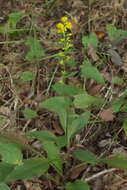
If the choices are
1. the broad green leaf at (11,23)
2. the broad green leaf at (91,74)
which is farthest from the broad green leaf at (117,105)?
the broad green leaf at (11,23)

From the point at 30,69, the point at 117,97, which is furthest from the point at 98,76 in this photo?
the point at 30,69

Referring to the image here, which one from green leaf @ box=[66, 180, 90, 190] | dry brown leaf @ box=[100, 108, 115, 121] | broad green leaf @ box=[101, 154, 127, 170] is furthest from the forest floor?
broad green leaf @ box=[101, 154, 127, 170]

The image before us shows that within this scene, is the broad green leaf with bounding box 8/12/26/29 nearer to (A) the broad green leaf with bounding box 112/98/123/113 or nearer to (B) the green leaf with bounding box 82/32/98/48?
(B) the green leaf with bounding box 82/32/98/48

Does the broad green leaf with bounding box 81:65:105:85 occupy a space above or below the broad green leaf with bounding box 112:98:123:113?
above

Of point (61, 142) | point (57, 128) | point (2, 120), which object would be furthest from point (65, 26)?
point (2, 120)

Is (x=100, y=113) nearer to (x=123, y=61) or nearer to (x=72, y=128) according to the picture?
(x=72, y=128)
